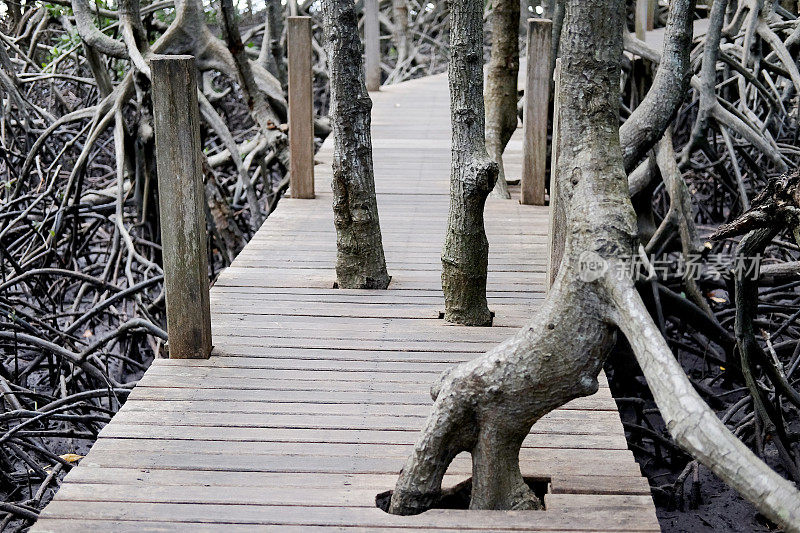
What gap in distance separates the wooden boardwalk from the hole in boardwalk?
0.03 metres

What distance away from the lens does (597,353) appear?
2.52m

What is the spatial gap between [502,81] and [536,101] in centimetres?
68

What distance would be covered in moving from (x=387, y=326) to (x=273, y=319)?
47 cm

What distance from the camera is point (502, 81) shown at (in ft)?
19.3

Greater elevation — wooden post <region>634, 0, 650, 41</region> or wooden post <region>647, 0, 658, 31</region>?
wooden post <region>634, 0, 650, 41</region>

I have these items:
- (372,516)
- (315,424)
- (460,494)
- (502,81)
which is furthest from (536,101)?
(372,516)

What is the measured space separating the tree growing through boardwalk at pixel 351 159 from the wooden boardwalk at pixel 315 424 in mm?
140

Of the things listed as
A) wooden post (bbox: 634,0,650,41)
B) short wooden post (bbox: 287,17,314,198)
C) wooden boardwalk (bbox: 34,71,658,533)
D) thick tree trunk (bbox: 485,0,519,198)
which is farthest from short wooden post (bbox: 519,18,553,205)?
wooden post (bbox: 634,0,650,41)

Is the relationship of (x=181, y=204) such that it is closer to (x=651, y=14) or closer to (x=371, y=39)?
(x=371, y=39)

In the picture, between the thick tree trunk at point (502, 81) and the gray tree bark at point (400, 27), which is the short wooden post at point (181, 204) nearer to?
the thick tree trunk at point (502, 81)

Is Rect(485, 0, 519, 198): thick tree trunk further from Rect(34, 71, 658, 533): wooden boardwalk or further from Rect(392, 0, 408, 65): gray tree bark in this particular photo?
Rect(392, 0, 408, 65): gray tree bark

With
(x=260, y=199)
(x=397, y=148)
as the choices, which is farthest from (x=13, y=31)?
(x=397, y=148)

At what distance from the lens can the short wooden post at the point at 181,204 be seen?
3.28 m

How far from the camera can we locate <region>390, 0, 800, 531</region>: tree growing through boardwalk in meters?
2.43
